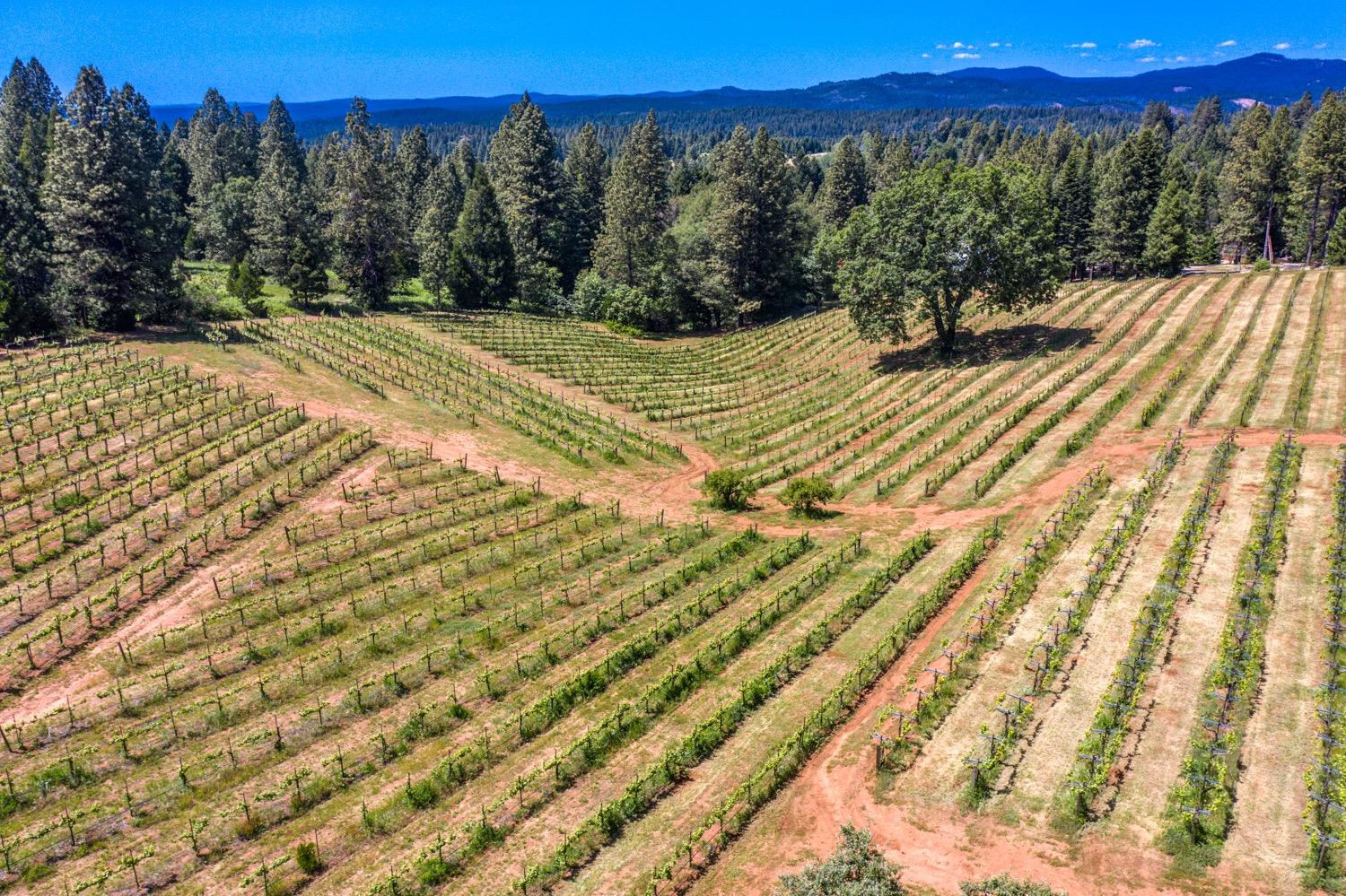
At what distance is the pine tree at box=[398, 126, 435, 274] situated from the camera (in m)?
106

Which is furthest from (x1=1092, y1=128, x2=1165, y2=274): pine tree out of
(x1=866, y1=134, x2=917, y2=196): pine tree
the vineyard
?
the vineyard

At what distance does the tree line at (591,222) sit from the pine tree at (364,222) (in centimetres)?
20

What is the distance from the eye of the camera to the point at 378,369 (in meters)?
58.5

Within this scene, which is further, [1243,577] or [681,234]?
[681,234]

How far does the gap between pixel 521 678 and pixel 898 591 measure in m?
14.9

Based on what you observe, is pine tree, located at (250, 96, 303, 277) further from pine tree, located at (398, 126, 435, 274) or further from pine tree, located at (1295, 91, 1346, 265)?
pine tree, located at (1295, 91, 1346, 265)

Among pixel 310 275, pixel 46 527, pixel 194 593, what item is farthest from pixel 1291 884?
pixel 310 275

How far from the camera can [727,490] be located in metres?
41.5

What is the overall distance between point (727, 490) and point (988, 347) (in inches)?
1291

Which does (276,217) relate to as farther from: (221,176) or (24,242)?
(221,176)

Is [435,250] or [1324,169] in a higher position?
[1324,169]

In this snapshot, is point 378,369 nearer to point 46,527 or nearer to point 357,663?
point 46,527

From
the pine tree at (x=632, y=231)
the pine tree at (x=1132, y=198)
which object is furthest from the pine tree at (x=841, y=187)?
the pine tree at (x=1132, y=198)

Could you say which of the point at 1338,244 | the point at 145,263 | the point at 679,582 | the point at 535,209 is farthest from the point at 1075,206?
the point at 145,263
